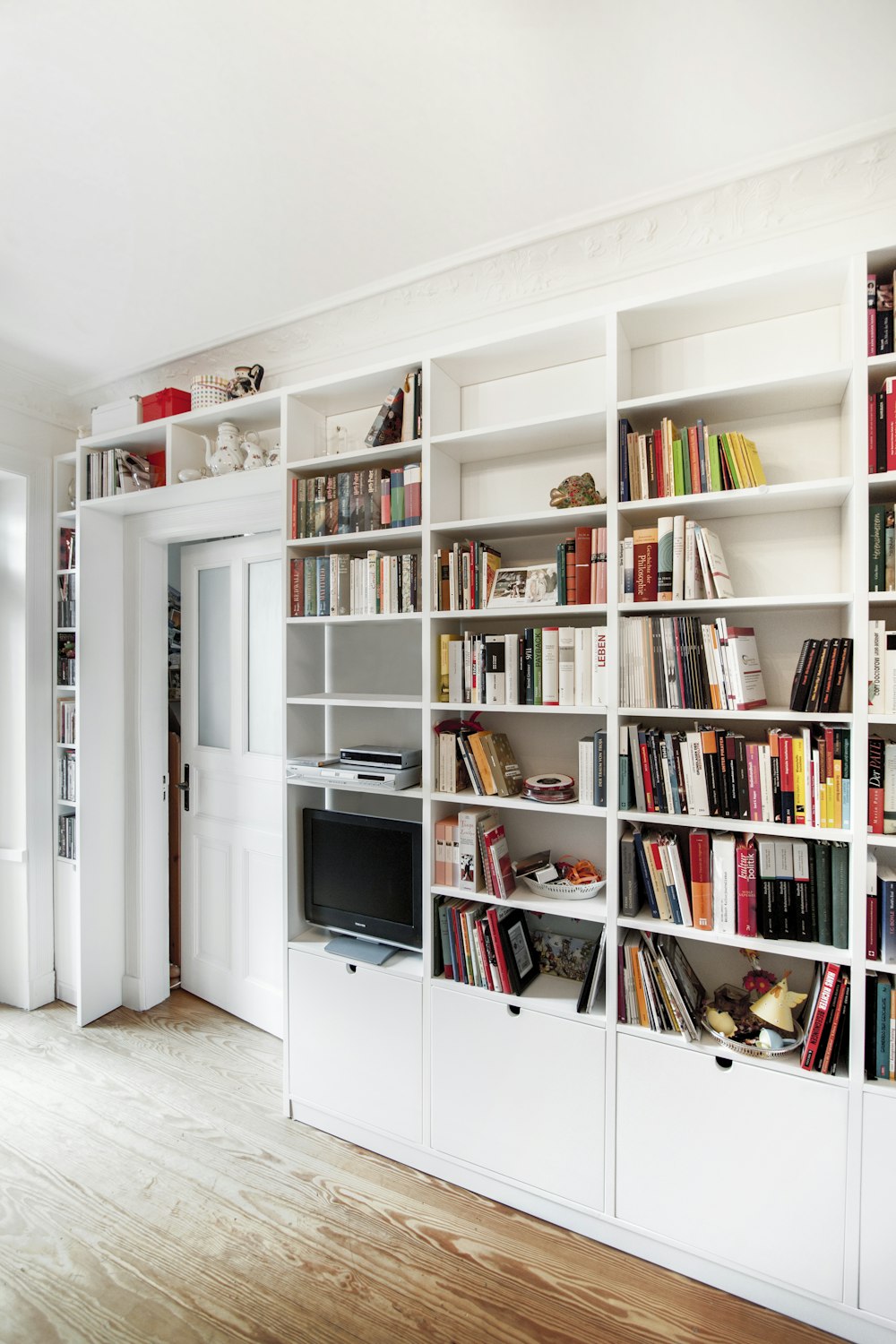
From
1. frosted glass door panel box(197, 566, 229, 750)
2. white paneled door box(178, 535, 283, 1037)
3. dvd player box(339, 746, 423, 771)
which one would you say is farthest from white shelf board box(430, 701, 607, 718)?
frosted glass door panel box(197, 566, 229, 750)

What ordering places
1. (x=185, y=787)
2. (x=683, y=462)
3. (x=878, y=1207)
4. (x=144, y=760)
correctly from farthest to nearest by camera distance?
(x=185, y=787)
(x=144, y=760)
(x=683, y=462)
(x=878, y=1207)

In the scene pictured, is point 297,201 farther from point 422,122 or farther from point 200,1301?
point 200,1301

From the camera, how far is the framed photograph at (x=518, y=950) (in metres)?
1.95

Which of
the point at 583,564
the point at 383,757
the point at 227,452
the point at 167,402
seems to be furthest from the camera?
the point at 167,402

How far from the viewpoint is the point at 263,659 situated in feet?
9.45

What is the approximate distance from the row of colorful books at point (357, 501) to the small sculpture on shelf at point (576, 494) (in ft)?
1.45

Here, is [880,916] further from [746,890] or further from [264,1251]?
[264,1251]

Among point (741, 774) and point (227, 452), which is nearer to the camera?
point (741, 774)

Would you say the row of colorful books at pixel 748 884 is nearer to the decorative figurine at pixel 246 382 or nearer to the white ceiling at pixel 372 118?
the white ceiling at pixel 372 118

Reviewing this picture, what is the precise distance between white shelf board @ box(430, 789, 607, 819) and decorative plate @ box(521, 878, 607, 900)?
0.19 m

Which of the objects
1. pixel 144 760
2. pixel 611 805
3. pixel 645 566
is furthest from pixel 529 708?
pixel 144 760

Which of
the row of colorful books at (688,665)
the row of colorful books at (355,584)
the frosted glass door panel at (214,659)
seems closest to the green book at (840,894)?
the row of colorful books at (688,665)

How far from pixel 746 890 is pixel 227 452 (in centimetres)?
223

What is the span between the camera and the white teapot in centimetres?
250
